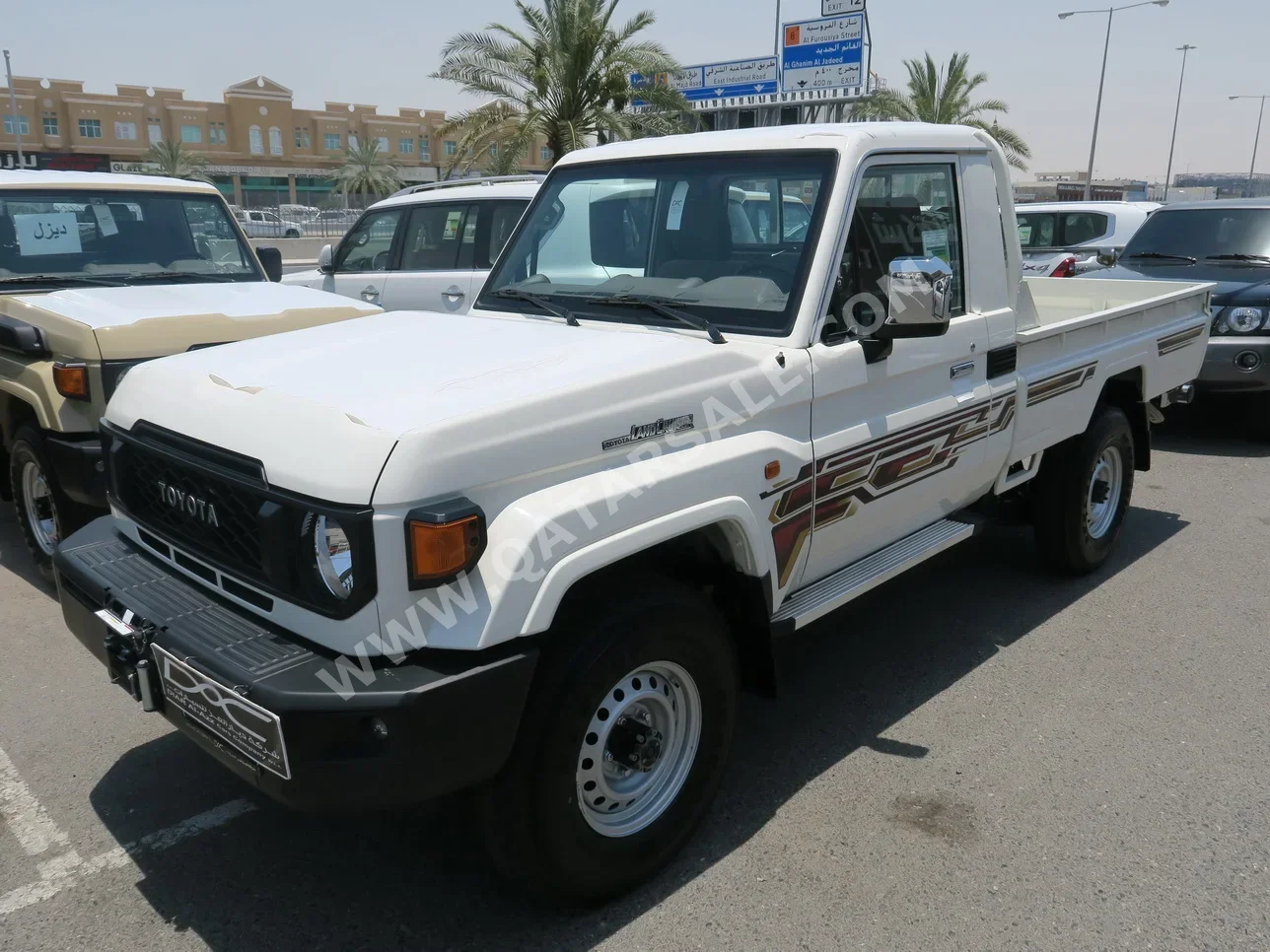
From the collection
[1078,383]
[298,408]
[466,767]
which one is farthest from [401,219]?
[466,767]

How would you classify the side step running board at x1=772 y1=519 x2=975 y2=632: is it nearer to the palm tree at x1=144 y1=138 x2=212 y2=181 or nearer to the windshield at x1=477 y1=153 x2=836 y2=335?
the windshield at x1=477 y1=153 x2=836 y2=335

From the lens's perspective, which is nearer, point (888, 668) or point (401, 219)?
point (888, 668)

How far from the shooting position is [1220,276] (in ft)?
28.8

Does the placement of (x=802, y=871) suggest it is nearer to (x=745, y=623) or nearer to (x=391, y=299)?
(x=745, y=623)

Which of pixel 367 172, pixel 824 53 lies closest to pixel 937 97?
pixel 824 53

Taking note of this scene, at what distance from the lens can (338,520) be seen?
236 cm

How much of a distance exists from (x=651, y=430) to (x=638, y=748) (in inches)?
35.8

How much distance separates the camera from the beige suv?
4637 millimetres

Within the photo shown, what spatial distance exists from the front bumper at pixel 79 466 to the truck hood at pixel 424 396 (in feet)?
4.59

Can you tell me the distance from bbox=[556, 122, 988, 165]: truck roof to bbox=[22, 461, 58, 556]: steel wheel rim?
3189 millimetres

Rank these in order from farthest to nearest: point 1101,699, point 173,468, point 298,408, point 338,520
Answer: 1. point 1101,699
2. point 173,468
3. point 298,408
4. point 338,520

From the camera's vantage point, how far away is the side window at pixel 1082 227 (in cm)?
1291

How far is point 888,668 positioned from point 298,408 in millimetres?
2845

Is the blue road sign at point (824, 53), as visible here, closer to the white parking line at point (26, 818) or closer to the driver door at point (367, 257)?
the driver door at point (367, 257)
